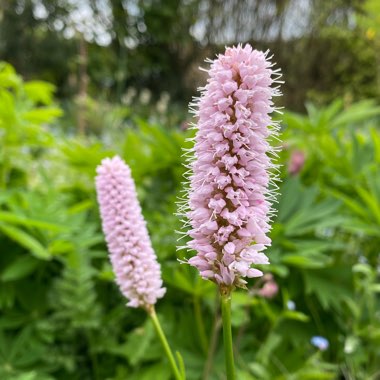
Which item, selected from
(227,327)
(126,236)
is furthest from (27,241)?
(227,327)

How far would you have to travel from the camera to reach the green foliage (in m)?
1.74

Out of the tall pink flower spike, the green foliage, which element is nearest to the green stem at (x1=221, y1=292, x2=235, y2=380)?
the tall pink flower spike

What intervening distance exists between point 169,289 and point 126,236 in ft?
3.13

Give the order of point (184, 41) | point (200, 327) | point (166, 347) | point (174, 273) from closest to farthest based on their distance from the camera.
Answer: point (166, 347)
point (174, 273)
point (200, 327)
point (184, 41)

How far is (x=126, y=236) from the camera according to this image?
3.44 feet

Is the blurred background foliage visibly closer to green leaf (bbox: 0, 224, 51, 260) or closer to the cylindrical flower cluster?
green leaf (bbox: 0, 224, 51, 260)

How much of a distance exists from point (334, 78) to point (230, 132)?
12983 millimetres

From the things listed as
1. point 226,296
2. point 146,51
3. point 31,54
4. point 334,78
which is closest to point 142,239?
point 226,296

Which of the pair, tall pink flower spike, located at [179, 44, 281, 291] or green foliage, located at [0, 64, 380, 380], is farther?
green foliage, located at [0, 64, 380, 380]

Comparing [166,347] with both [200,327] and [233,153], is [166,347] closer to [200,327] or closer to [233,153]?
[233,153]

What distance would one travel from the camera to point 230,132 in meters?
0.70

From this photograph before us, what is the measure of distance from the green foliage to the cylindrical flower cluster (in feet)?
1.58

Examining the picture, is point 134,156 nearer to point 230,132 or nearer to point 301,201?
point 301,201

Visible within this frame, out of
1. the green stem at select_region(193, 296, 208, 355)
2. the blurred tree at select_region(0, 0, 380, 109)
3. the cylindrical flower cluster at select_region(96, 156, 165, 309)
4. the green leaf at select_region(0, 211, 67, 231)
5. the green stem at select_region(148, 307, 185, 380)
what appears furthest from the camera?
the blurred tree at select_region(0, 0, 380, 109)
